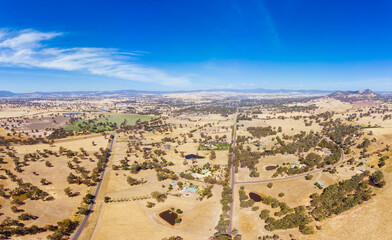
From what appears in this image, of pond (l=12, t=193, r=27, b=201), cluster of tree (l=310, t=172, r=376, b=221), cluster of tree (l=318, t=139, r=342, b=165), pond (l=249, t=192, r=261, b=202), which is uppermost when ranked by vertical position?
cluster of tree (l=318, t=139, r=342, b=165)

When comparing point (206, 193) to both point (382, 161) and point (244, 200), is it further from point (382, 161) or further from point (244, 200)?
point (382, 161)

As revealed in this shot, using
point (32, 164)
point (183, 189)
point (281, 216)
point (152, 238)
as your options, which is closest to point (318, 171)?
point (281, 216)

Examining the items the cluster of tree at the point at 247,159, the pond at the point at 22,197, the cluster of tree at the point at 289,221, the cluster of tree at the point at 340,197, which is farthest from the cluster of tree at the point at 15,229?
the cluster of tree at the point at 340,197

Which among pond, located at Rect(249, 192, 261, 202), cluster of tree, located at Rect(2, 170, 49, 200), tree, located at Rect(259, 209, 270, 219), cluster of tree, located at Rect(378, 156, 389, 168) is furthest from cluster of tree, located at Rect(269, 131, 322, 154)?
cluster of tree, located at Rect(2, 170, 49, 200)

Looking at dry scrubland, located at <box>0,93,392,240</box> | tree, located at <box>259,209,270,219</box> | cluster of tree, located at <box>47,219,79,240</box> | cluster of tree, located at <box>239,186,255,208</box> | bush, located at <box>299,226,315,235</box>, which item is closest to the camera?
cluster of tree, located at <box>47,219,79,240</box>

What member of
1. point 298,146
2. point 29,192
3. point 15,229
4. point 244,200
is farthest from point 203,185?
point 298,146

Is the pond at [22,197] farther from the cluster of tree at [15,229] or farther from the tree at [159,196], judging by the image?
the tree at [159,196]

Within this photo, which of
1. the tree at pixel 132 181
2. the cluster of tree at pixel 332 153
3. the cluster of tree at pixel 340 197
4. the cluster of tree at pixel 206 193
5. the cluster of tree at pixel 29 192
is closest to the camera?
the cluster of tree at pixel 340 197

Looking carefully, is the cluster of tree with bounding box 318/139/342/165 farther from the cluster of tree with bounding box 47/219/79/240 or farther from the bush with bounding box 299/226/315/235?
the cluster of tree with bounding box 47/219/79/240

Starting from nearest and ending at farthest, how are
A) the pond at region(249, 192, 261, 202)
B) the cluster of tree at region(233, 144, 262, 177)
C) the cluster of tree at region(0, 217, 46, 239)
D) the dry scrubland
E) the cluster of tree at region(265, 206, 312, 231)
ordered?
the cluster of tree at region(0, 217, 46, 239), the cluster of tree at region(265, 206, 312, 231), the dry scrubland, the pond at region(249, 192, 261, 202), the cluster of tree at region(233, 144, 262, 177)
